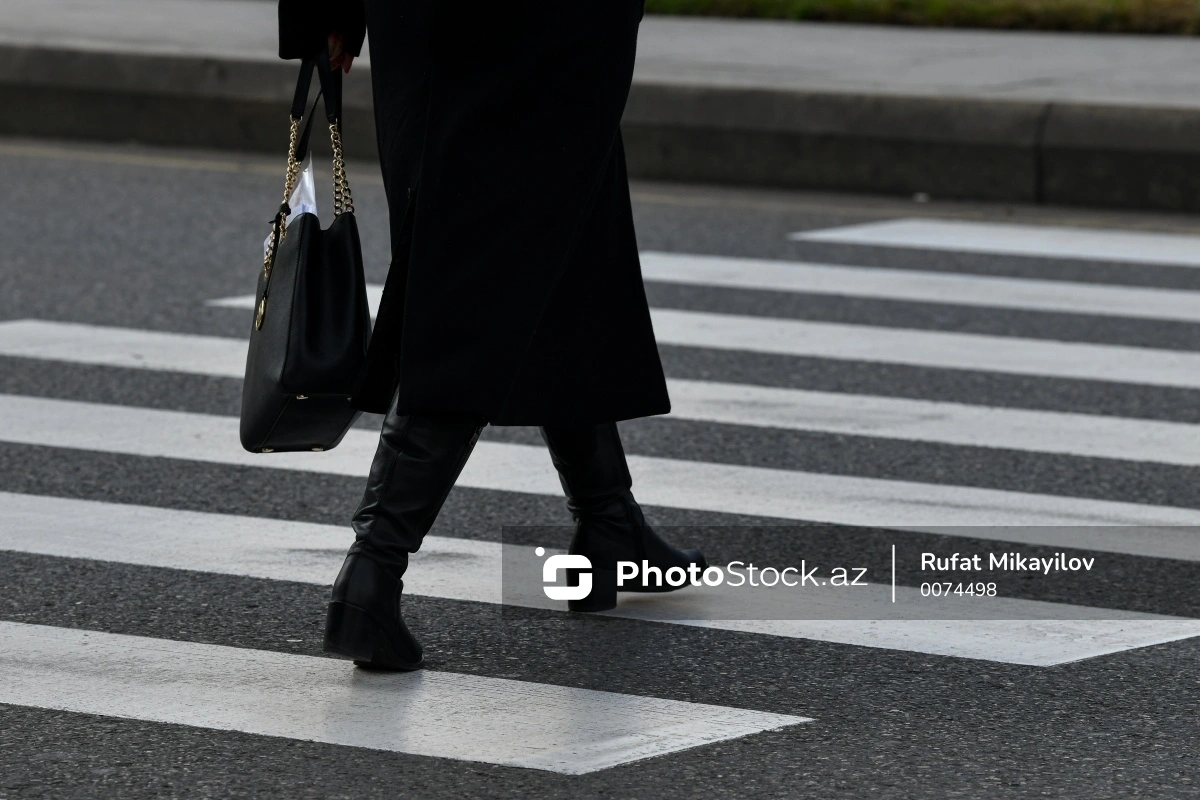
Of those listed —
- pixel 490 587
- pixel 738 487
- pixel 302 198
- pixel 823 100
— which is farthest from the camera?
pixel 823 100

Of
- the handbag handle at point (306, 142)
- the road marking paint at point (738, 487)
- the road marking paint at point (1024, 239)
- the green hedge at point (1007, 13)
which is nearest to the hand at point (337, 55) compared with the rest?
the handbag handle at point (306, 142)

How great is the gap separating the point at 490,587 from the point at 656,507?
0.73 meters

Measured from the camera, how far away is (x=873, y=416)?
568cm

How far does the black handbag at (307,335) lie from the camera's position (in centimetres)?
361

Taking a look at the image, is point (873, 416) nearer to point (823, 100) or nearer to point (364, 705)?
point (364, 705)

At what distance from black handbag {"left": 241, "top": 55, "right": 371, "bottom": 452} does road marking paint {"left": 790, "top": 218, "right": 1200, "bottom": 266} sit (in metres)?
4.83

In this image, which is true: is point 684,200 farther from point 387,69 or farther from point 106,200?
point 387,69

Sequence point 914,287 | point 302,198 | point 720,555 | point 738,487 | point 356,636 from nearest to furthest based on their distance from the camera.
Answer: point 356,636, point 302,198, point 720,555, point 738,487, point 914,287

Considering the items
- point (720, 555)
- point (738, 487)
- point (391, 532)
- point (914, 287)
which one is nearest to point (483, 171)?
point (391, 532)

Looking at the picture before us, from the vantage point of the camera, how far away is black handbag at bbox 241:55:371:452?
361 centimetres

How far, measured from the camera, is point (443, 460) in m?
3.59

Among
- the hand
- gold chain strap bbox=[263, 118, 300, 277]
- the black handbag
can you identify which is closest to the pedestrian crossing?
the black handbag

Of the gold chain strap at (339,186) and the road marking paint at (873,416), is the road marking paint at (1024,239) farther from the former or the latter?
the gold chain strap at (339,186)

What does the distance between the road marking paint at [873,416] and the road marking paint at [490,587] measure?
133 cm
